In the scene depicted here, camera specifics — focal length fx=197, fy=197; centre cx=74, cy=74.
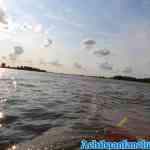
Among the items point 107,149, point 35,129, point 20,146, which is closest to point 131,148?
point 107,149

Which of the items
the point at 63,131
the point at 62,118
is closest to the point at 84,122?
the point at 62,118

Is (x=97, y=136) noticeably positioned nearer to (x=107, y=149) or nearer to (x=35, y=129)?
(x=107, y=149)

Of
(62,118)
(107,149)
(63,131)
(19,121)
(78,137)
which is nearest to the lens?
(107,149)

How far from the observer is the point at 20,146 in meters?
7.05

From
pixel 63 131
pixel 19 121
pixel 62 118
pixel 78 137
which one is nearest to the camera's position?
pixel 78 137

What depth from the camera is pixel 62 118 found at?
39.9ft

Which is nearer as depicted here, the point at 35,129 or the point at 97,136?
the point at 97,136

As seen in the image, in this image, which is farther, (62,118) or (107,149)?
(62,118)

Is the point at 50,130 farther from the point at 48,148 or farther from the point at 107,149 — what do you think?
the point at 107,149

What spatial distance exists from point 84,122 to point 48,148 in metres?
4.74

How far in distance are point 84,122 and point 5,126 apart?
4.31 m

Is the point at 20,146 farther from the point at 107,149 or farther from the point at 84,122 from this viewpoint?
the point at 84,122

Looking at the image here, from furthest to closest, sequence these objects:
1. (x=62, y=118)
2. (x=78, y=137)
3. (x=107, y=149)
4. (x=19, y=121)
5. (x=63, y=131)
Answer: (x=62, y=118), (x=19, y=121), (x=63, y=131), (x=78, y=137), (x=107, y=149)

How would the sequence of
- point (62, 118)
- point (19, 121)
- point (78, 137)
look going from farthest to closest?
1. point (62, 118)
2. point (19, 121)
3. point (78, 137)
